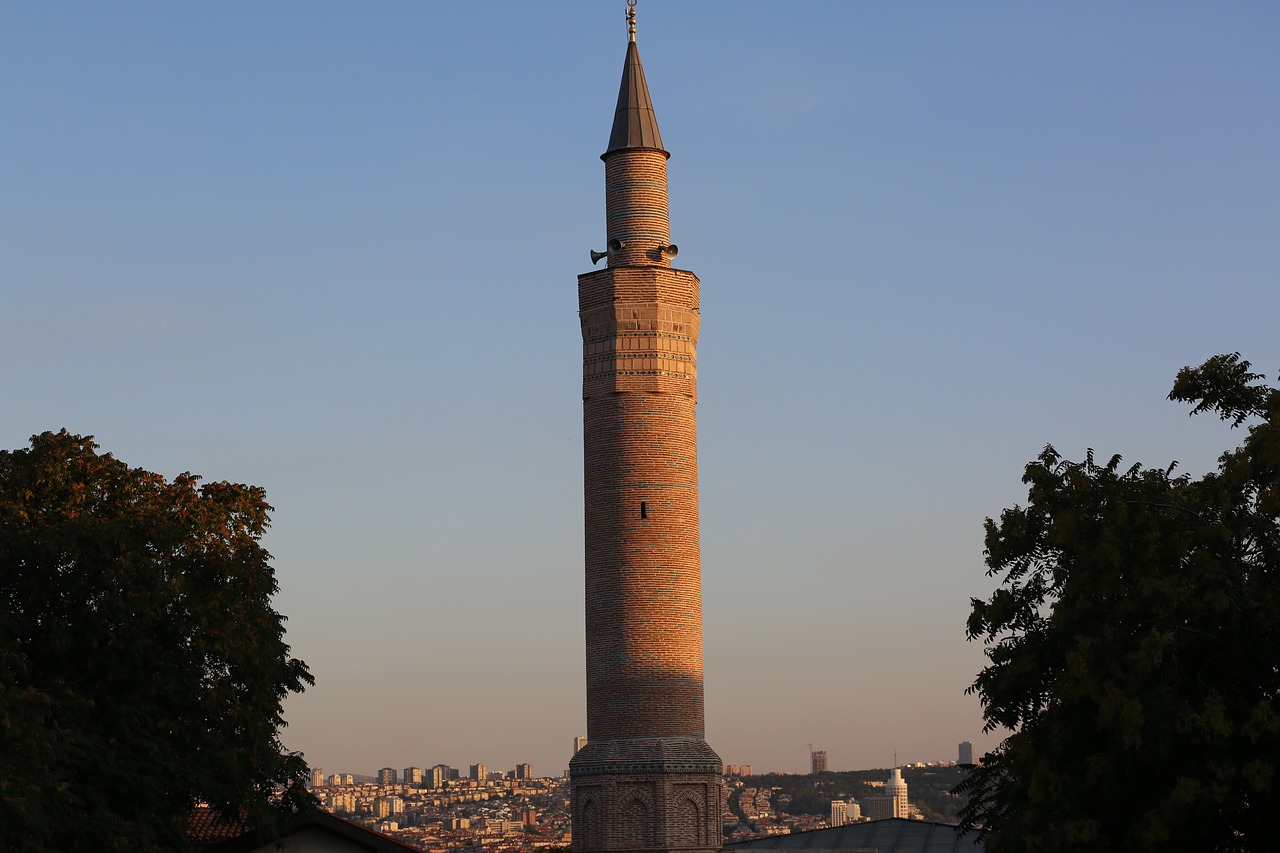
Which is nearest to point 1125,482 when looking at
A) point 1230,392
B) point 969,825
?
point 1230,392

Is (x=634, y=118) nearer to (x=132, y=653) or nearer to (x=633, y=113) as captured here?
(x=633, y=113)

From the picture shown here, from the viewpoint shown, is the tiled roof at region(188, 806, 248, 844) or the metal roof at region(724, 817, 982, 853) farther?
the metal roof at region(724, 817, 982, 853)

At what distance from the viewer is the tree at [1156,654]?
22.2 m

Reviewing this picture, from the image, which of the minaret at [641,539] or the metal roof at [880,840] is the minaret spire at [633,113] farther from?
the metal roof at [880,840]

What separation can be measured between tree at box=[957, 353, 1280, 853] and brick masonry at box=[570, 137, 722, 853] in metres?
12.4

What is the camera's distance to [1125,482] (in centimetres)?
2541

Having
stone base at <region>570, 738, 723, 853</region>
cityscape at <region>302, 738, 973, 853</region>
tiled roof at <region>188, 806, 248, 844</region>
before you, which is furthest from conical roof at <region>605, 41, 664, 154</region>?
cityscape at <region>302, 738, 973, 853</region>

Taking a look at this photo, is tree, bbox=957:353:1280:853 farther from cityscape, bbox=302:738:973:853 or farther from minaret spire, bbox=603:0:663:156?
cityscape, bbox=302:738:973:853

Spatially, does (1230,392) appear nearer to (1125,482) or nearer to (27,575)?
(1125,482)

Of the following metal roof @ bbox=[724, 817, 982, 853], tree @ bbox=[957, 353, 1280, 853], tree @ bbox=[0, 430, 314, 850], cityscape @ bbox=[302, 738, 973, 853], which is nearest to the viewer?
tree @ bbox=[957, 353, 1280, 853]

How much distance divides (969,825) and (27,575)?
46.9ft

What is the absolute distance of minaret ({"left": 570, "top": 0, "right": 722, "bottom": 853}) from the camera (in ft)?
121

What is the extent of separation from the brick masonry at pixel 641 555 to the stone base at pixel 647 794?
27mm

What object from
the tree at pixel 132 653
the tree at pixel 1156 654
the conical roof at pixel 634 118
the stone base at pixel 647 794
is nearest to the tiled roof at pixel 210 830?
the tree at pixel 132 653
